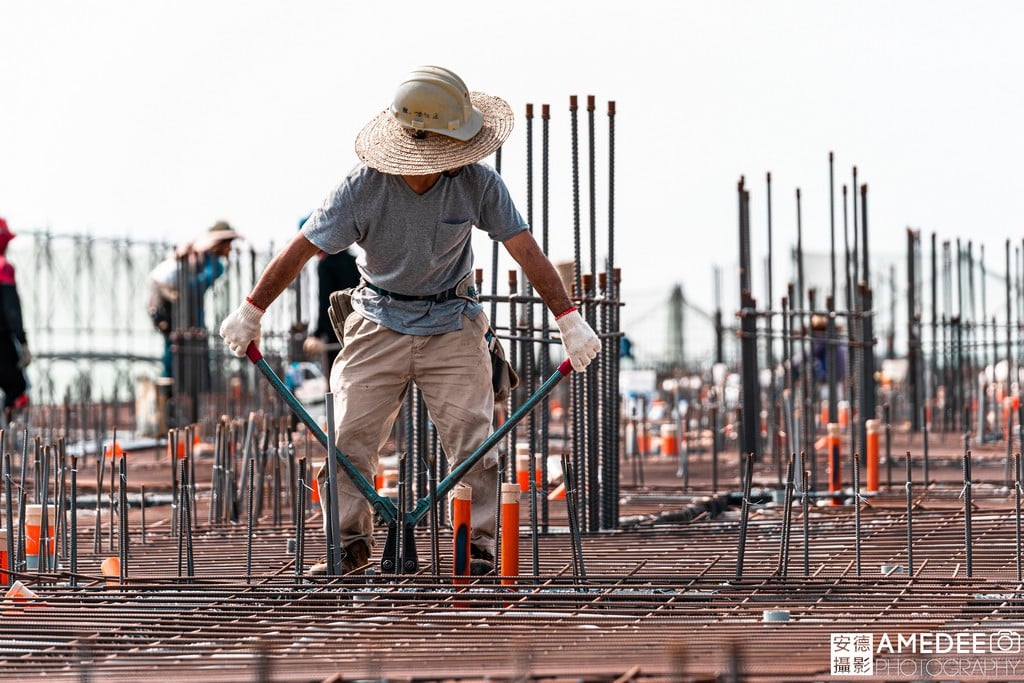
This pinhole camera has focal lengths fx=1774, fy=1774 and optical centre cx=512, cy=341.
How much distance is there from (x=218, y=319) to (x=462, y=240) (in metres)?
11.8

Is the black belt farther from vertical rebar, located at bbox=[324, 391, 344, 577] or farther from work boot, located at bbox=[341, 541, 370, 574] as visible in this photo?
→ work boot, located at bbox=[341, 541, 370, 574]

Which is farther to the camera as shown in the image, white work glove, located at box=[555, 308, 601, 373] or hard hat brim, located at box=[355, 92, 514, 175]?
white work glove, located at box=[555, 308, 601, 373]

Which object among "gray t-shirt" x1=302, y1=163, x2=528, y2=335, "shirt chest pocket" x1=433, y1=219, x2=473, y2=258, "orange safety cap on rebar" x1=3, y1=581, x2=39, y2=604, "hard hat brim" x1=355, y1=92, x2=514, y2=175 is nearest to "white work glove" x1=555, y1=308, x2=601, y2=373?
"gray t-shirt" x1=302, y1=163, x2=528, y2=335

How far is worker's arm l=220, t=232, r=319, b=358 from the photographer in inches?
234

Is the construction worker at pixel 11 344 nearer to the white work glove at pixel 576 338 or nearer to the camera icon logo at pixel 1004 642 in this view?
the white work glove at pixel 576 338

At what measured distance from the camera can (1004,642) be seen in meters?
4.29

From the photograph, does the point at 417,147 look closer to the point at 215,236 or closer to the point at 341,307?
the point at 341,307

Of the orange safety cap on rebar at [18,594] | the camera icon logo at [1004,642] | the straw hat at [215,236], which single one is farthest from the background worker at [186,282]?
the camera icon logo at [1004,642]

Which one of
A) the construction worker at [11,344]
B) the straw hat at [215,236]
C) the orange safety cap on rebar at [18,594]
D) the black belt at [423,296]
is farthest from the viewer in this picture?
the straw hat at [215,236]

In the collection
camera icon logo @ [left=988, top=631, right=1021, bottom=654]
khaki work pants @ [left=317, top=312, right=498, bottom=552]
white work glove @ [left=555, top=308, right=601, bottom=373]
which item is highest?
white work glove @ [left=555, top=308, right=601, bottom=373]

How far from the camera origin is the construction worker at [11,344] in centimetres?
1298

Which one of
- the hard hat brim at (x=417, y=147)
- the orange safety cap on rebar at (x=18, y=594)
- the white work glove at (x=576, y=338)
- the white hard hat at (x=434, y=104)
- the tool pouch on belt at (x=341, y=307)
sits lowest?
the orange safety cap on rebar at (x=18, y=594)

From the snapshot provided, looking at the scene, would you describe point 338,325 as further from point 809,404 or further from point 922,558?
point 809,404

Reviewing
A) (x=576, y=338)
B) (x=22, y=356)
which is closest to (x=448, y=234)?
(x=576, y=338)
